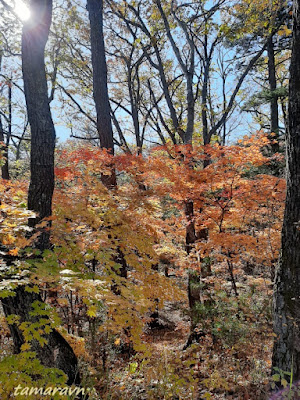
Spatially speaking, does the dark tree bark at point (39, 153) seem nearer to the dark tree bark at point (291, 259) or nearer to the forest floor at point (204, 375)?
the forest floor at point (204, 375)

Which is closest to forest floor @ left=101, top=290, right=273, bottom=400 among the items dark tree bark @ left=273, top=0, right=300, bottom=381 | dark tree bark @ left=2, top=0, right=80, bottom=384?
dark tree bark @ left=273, top=0, right=300, bottom=381

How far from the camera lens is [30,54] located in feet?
10.5

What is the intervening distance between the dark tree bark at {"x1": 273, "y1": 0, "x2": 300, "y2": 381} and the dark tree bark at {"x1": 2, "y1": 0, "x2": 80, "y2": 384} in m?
3.24

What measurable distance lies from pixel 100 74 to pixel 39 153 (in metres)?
3.45

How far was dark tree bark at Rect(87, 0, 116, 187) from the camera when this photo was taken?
5.68 meters

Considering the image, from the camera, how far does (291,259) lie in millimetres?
3555

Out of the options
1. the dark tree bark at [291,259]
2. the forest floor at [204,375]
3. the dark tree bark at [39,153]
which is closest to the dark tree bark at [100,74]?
the dark tree bark at [39,153]

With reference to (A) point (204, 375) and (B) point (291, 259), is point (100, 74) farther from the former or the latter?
(A) point (204, 375)

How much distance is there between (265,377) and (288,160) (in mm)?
4284

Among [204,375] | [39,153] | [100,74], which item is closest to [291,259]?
[204,375]

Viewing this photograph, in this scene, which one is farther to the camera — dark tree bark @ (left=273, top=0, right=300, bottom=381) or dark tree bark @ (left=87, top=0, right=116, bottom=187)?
dark tree bark @ (left=87, top=0, right=116, bottom=187)

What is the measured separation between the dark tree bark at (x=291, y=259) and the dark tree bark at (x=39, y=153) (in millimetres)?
3242

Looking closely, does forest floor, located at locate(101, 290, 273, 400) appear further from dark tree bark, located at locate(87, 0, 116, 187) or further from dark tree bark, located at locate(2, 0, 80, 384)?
dark tree bark, located at locate(87, 0, 116, 187)

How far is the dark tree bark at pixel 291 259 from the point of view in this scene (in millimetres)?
3389
